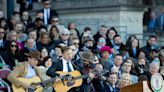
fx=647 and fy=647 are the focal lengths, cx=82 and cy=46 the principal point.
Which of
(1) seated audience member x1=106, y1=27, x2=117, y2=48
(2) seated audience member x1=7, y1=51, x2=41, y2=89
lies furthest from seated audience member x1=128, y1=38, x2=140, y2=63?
(2) seated audience member x1=7, y1=51, x2=41, y2=89

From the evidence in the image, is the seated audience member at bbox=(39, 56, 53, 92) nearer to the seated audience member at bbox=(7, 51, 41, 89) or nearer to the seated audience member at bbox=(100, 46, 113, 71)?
the seated audience member at bbox=(7, 51, 41, 89)

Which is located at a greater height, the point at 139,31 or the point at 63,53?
the point at 63,53

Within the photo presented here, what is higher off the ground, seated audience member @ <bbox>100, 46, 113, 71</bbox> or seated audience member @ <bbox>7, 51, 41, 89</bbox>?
seated audience member @ <bbox>7, 51, 41, 89</bbox>

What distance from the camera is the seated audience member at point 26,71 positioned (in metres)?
12.3

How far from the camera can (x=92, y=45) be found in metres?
15.7

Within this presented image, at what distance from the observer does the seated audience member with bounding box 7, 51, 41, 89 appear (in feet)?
40.2

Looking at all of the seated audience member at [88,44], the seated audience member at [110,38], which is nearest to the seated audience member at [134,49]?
the seated audience member at [110,38]

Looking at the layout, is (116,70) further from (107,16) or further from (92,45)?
(107,16)

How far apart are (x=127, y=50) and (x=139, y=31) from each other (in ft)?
12.7

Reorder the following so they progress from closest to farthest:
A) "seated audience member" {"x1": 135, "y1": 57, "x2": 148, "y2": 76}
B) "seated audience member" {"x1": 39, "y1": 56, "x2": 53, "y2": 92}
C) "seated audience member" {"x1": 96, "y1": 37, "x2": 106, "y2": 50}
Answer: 1. "seated audience member" {"x1": 39, "y1": 56, "x2": 53, "y2": 92}
2. "seated audience member" {"x1": 135, "y1": 57, "x2": 148, "y2": 76}
3. "seated audience member" {"x1": 96, "y1": 37, "x2": 106, "y2": 50}

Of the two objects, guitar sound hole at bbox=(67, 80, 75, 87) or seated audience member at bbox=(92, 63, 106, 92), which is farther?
seated audience member at bbox=(92, 63, 106, 92)

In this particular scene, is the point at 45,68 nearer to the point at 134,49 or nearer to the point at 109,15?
the point at 134,49

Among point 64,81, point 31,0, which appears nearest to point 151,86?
point 64,81

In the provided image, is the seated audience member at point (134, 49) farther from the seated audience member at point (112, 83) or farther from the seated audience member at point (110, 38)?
the seated audience member at point (112, 83)
